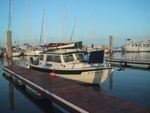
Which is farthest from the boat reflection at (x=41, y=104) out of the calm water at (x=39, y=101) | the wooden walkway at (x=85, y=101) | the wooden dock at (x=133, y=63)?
the wooden dock at (x=133, y=63)

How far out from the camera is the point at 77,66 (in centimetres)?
1290

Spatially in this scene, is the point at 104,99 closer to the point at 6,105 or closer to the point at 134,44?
the point at 6,105

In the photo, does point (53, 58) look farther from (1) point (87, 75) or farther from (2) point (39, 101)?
(2) point (39, 101)

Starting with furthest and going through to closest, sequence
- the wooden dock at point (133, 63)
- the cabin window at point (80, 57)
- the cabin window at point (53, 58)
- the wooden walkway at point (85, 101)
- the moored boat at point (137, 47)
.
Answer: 1. the moored boat at point (137, 47)
2. the wooden dock at point (133, 63)
3. the cabin window at point (80, 57)
4. the cabin window at point (53, 58)
5. the wooden walkway at point (85, 101)

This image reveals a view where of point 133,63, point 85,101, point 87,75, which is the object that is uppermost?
point 87,75

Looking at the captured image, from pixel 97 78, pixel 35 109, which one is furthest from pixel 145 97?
pixel 35 109

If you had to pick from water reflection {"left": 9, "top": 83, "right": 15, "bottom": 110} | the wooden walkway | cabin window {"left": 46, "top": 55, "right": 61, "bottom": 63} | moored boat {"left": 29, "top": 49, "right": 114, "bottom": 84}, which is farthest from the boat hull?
water reflection {"left": 9, "top": 83, "right": 15, "bottom": 110}

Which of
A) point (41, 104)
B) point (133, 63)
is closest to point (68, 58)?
point (41, 104)

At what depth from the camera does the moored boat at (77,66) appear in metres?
11.9

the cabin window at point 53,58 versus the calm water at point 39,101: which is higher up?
the cabin window at point 53,58

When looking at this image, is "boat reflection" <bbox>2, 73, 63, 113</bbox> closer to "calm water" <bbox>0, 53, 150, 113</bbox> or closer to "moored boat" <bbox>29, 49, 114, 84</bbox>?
"calm water" <bbox>0, 53, 150, 113</bbox>

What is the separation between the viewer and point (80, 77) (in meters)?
12.1

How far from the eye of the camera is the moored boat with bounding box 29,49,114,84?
1192 centimetres

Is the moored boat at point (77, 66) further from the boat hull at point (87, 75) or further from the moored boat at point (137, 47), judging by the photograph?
the moored boat at point (137, 47)
